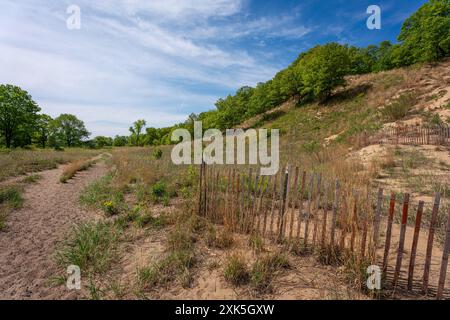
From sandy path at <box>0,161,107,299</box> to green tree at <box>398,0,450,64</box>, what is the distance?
1423 inches

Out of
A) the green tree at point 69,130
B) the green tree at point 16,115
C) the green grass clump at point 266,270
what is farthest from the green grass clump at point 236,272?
the green tree at point 69,130

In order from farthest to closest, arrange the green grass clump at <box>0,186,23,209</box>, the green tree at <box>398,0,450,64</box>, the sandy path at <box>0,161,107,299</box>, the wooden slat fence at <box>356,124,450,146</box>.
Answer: the green tree at <box>398,0,450,64</box> → the wooden slat fence at <box>356,124,450,146</box> → the green grass clump at <box>0,186,23,209</box> → the sandy path at <box>0,161,107,299</box>

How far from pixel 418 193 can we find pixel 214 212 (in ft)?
19.2

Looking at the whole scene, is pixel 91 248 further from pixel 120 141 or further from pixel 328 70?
pixel 120 141

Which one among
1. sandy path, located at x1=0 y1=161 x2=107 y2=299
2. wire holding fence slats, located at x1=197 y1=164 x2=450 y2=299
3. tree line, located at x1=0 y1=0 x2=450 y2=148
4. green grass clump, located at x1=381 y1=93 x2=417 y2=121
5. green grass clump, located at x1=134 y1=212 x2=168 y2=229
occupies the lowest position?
sandy path, located at x1=0 y1=161 x2=107 y2=299

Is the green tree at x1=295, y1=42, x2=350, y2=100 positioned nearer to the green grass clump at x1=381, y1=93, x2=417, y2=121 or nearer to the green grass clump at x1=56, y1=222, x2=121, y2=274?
the green grass clump at x1=381, y1=93, x2=417, y2=121

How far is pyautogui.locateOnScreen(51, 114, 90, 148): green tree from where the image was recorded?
53.9 m

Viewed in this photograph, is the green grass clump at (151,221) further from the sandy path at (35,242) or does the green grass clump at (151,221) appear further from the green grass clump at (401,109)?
the green grass clump at (401,109)

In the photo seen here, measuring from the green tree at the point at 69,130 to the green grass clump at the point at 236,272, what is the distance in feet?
212

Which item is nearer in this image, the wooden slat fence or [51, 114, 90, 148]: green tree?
the wooden slat fence

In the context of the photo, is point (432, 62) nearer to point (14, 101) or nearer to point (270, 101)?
point (270, 101)

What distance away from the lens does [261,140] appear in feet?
83.4

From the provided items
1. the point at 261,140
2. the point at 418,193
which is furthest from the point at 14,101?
the point at 418,193

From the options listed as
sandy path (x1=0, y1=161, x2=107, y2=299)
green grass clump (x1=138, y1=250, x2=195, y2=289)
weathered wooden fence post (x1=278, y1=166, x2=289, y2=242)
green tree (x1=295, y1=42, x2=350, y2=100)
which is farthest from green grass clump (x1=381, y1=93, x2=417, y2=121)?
sandy path (x1=0, y1=161, x2=107, y2=299)
